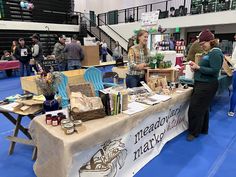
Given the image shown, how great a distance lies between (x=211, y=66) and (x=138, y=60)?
93 cm

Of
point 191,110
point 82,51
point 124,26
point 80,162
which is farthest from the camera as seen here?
point 124,26

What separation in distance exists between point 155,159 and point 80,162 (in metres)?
1.14

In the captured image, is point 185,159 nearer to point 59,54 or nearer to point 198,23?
point 59,54

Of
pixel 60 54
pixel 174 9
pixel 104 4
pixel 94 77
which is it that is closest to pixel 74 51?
pixel 60 54

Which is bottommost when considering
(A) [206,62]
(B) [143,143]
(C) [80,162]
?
(B) [143,143]

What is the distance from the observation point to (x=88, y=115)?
5.32 feet

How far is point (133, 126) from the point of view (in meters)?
1.84

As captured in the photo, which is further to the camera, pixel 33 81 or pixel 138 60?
pixel 33 81

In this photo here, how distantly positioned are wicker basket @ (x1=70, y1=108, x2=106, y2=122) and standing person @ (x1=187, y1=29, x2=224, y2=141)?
1.47 metres

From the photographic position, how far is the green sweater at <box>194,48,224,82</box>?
2.34m

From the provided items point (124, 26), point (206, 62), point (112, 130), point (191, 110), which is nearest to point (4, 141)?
point (112, 130)

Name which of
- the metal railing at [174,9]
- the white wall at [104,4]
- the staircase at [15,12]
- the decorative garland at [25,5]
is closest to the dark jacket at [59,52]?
the decorative garland at [25,5]

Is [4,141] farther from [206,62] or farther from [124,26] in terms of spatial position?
[124,26]

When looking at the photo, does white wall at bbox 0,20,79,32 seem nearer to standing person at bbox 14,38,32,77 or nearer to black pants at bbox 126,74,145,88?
standing person at bbox 14,38,32,77
